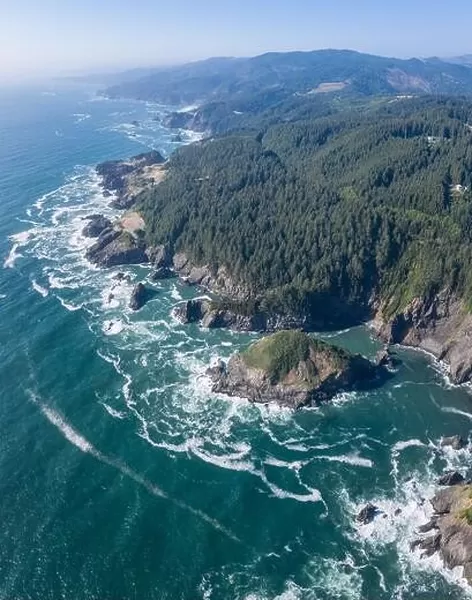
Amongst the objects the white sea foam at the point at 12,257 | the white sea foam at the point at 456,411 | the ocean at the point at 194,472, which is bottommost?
the white sea foam at the point at 456,411

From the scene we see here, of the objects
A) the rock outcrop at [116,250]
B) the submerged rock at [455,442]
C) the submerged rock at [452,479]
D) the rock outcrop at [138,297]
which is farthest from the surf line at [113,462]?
the rock outcrop at [116,250]

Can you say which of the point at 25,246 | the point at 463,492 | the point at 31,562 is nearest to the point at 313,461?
the point at 463,492

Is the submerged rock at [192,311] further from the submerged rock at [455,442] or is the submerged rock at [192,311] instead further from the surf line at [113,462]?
the submerged rock at [455,442]

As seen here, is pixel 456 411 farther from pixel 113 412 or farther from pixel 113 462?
pixel 113 412

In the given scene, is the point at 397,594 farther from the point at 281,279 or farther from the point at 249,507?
the point at 281,279

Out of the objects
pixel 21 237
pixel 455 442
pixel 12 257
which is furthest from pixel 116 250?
pixel 455 442

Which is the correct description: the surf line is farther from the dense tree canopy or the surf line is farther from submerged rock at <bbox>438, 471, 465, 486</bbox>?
the dense tree canopy
